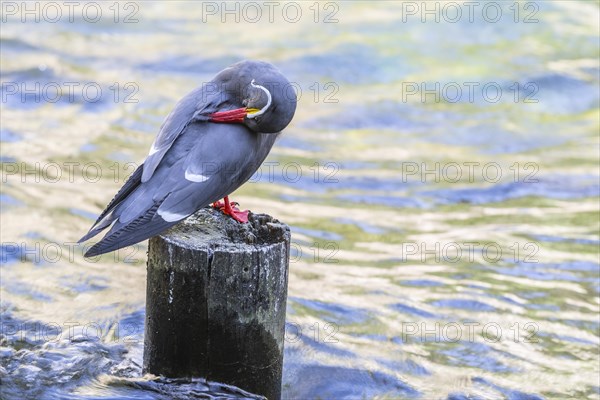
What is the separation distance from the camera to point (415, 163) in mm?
11500

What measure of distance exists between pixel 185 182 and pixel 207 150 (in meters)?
0.24

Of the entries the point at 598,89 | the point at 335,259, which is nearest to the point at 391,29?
the point at 598,89

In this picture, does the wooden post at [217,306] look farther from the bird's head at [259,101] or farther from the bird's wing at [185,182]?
the bird's head at [259,101]

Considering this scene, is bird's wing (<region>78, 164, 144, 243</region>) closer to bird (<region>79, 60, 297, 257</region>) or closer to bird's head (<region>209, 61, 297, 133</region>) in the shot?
bird (<region>79, 60, 297, 257</region>)

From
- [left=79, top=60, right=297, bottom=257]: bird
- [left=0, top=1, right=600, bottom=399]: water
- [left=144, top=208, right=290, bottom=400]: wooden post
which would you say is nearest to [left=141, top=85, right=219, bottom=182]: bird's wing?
[left=79, top=60, right=297, bottom=257]: bird

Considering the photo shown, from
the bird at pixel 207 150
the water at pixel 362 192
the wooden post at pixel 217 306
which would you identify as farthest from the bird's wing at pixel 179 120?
the water at pixel 362 192

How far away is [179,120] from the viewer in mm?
5191

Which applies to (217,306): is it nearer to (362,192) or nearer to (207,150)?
(207,150)

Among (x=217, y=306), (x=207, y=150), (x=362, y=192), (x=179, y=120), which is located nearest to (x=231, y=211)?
(x=207, y=150)

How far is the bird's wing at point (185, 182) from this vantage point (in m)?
4.61

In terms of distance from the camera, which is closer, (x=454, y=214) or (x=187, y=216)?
(x=187, y=216)

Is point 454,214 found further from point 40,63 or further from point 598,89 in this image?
point 40,63

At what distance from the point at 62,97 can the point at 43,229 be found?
15.0ft

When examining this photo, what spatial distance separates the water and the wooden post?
0.17 meters
